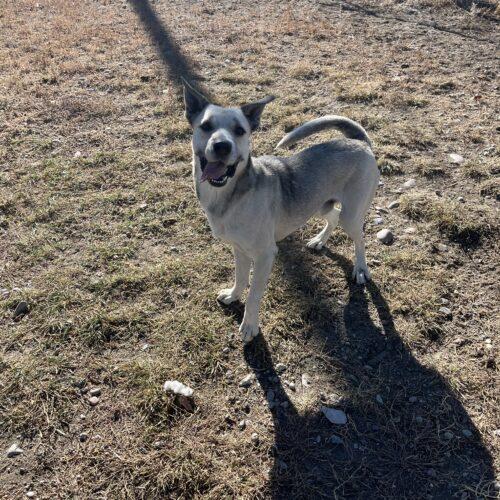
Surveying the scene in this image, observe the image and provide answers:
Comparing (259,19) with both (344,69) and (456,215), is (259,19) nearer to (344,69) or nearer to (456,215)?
(344,69)

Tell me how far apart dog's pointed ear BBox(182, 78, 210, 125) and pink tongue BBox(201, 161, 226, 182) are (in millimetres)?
747

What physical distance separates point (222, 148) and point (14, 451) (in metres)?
2.51

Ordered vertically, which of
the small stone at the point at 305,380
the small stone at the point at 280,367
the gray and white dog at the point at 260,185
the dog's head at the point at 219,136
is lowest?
the small stone at the point at 305,380

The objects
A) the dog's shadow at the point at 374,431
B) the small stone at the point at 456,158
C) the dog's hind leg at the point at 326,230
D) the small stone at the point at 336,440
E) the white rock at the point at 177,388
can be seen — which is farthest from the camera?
the small stone at the point at 456,158

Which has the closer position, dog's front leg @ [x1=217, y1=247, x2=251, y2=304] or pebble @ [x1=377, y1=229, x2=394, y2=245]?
dog's front leg @ [x1=217, y1=247, x2=251, y2=304]

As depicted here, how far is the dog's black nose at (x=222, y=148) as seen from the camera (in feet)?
9.57

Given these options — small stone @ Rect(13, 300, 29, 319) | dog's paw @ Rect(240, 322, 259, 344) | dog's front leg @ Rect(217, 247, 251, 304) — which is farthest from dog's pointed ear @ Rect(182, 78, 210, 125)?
small stone @ Rect(13, 300, 29, 319)

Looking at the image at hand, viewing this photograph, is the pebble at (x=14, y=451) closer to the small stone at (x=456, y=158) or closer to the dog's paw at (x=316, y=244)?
the dog's paw at (x=316, y=244)

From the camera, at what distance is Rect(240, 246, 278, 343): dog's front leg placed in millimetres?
3369

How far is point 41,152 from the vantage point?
610 cm

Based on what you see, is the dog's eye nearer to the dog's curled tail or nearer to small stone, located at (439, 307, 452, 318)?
the dog's curled tail

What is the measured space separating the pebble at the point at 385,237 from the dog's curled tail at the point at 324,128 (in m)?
1.10

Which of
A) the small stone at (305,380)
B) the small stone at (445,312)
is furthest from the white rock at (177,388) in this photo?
the small stone at (445,312)

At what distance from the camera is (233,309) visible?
3971 millimetres
